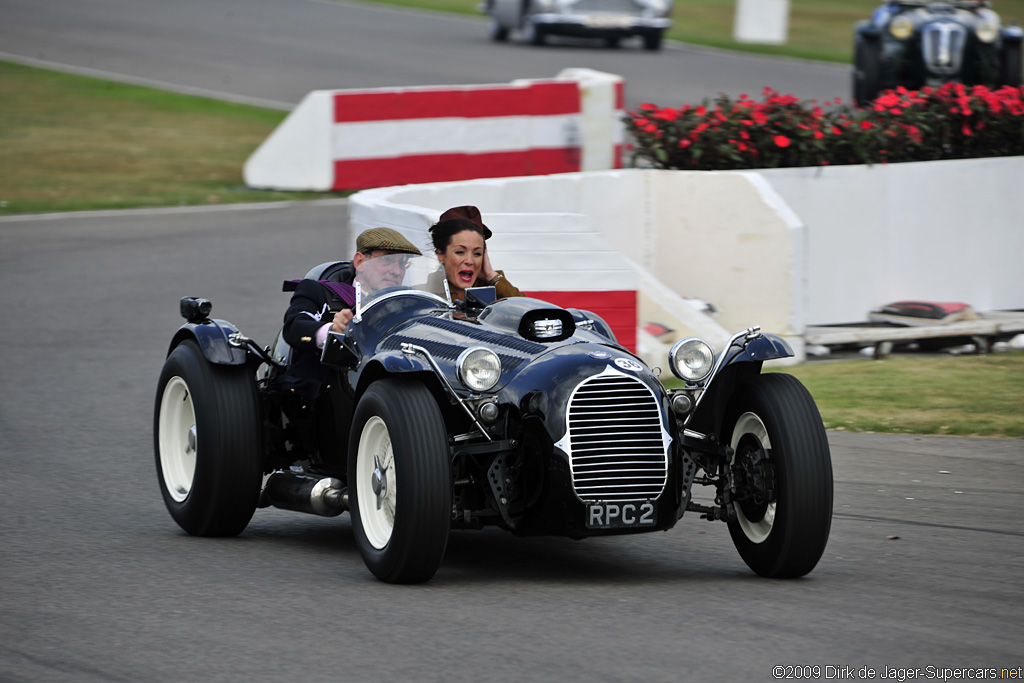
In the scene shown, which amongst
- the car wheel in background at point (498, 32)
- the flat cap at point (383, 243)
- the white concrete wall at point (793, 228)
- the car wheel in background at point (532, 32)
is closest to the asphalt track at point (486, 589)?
the flat cap at point (383, 243)

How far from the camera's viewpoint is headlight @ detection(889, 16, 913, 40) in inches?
852

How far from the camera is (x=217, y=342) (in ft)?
24.2

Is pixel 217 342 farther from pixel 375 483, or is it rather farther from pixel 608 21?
pixel 608 21

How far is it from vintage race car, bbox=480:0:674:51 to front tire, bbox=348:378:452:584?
84.4 ft

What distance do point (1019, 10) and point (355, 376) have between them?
39.7m

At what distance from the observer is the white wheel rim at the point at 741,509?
6363 millimetres

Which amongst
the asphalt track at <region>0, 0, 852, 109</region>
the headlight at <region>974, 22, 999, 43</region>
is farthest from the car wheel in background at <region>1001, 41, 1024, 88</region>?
the asphalt track at <region>0, 0, 852, 109</region>

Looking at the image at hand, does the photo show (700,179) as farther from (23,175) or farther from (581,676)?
(23,175)

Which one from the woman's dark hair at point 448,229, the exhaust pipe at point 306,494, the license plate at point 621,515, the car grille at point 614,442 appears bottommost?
the exhaust pipe at point 306,494

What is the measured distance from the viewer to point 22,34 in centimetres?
3222

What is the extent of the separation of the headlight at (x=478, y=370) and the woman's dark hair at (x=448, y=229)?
1.16 metres

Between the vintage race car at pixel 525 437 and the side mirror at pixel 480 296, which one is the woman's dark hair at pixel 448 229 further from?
the side mirror at pixel 480 296

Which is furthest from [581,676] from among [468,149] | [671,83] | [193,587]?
[671,83]

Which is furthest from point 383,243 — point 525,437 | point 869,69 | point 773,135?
point 869,69
